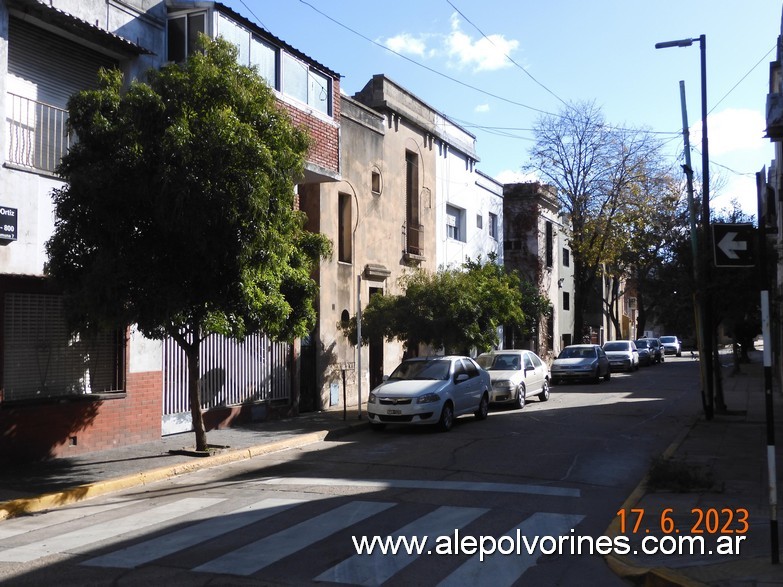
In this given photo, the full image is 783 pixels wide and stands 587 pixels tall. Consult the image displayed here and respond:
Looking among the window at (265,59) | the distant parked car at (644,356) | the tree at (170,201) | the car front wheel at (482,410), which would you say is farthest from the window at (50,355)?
the distant parked car at (644,356)

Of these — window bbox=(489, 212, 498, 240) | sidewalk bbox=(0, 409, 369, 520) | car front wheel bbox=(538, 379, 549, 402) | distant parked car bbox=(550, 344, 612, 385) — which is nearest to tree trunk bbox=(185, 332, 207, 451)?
sidewalk bbox=(0, 409, 369, 520)

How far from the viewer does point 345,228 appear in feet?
75.3

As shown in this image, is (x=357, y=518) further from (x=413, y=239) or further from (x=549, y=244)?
(x=549, y=244)

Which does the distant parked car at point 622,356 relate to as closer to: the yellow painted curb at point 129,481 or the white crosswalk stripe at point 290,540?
the yellow painted curb at point 129,481

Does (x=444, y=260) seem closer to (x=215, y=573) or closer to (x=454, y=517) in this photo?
(x=454, y=517)

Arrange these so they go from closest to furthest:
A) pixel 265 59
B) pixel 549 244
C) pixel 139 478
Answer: pixel 139 478
pixel 265 59
pixel 549 244

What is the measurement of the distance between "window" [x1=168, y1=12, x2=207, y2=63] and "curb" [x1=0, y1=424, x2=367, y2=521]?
754cm

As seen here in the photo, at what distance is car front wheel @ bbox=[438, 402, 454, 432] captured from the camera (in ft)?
53.8

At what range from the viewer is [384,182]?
2512 centimetres

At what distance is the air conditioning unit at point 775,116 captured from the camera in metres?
10.3

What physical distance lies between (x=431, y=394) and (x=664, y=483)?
693 centimetres

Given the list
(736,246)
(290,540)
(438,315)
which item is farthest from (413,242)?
(736,246)

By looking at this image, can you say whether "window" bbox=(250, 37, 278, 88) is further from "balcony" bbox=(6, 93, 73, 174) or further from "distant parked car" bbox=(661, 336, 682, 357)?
"distant parked car" bbox=(661, 336, 682, 357)

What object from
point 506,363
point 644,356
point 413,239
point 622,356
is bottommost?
point 644,356
